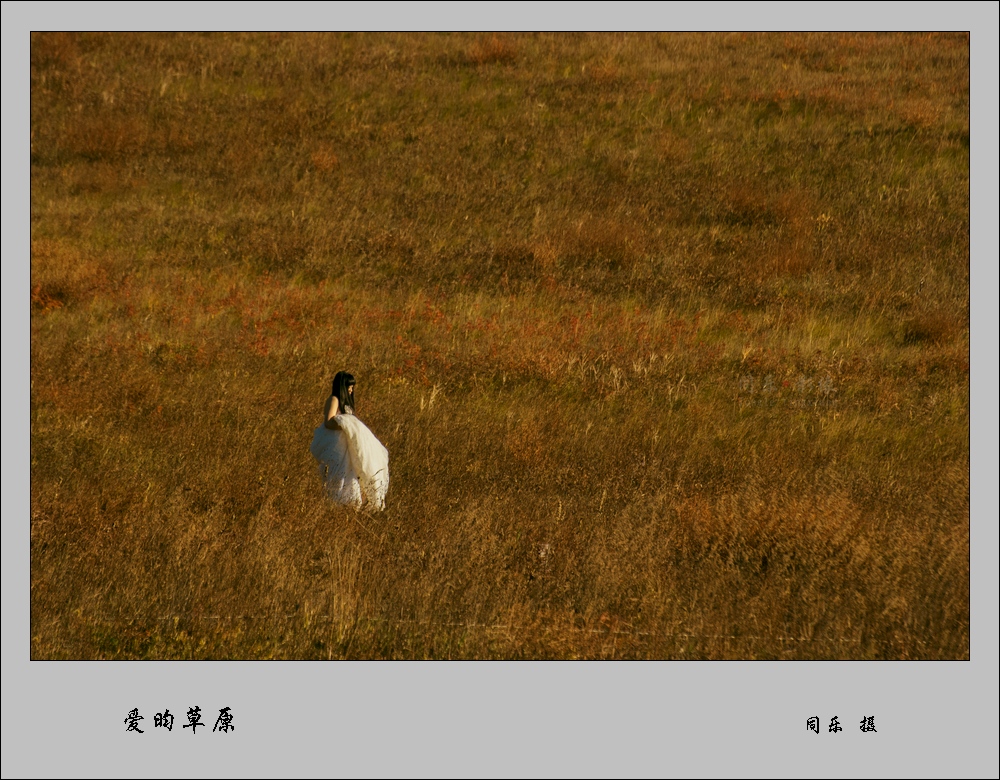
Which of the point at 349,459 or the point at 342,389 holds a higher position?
the point at 342,389

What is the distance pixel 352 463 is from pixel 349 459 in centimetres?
4

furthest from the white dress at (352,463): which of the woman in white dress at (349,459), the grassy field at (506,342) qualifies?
the grassy field at (506,342)

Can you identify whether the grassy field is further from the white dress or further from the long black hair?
the long black hair

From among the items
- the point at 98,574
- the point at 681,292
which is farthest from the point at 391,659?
the point at 681,292

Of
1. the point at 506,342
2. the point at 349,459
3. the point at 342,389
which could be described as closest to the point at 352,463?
the point at 349,459

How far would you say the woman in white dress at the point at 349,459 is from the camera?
6547 mm

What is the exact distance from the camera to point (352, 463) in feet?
21.6

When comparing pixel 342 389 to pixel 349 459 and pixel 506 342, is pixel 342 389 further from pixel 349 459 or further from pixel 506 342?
pixel 506 342

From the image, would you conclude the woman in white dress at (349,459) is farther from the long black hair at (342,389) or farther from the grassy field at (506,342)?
→ the grassy field at (506,342)

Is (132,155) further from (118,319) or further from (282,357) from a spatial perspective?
(282,357)

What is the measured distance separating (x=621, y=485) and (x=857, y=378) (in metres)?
4.44

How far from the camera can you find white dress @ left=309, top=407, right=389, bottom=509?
6543 mm

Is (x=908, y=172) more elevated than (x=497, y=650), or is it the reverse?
(x=908, y=172)

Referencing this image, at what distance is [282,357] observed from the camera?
1041 centimetres
